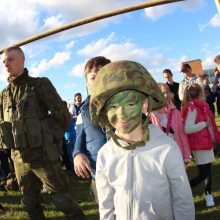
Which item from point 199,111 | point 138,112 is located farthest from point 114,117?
point 199,111

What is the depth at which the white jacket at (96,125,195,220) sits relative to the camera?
6.90 ft

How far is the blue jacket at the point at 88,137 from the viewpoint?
3.25m

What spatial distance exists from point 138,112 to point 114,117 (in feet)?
0.42

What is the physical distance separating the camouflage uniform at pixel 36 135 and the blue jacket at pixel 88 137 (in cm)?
100

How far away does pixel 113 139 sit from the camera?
7.26 feet

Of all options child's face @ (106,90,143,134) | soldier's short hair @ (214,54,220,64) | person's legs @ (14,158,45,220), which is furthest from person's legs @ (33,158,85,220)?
soldier's short hair @ (214,54,220,64)

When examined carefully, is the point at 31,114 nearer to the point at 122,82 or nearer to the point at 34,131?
the point at 34,131

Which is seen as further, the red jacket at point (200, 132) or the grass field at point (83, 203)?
the red jacket at point (200, 132)

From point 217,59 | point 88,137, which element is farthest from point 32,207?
point 217,59

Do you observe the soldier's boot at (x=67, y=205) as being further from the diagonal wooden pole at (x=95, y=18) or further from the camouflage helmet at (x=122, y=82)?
the camouflage helmet at (x=122, y=82)

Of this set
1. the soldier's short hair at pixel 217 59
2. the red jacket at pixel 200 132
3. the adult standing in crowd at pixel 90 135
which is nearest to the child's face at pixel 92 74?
the adult standing in crowd at pixel 90 135

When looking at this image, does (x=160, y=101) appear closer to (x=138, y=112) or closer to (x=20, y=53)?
(x=138, y=112)

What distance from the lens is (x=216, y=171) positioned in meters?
7.21

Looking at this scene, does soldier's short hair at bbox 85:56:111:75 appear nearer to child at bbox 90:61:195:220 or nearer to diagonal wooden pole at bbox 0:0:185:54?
diagonal wooden pole at bbox 0:0:185:54
